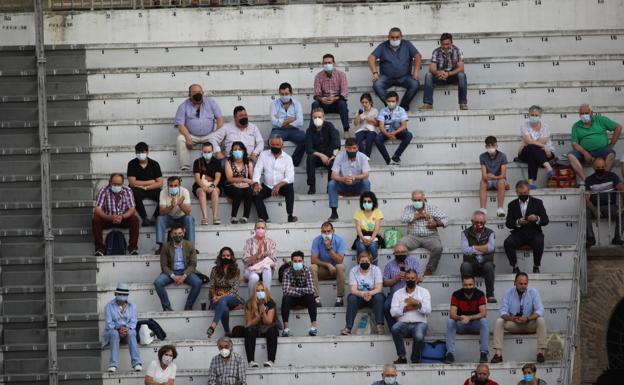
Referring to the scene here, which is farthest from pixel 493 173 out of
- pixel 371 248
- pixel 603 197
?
pixel 371 248

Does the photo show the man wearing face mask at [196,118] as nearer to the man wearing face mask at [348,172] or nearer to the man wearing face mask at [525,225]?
the man wearing face mask at [348,172]

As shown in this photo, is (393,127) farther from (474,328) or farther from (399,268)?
(474,328)

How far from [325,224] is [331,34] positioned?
264 inches

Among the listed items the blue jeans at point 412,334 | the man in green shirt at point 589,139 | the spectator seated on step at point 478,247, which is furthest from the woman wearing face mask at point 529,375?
the man in green shirt at point 589,139

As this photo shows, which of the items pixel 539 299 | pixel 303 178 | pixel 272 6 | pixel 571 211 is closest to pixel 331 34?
pixel 272 6

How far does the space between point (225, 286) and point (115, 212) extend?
2.35 metres

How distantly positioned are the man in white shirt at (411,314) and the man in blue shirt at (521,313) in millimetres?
1042

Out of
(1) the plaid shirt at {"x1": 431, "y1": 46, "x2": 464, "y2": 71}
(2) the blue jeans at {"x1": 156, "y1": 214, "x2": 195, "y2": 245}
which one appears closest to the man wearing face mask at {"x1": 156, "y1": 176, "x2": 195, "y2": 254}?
(2) the blue jeans at {"x1": 156, "y1": 214, "x2": 195, "y2": 245}

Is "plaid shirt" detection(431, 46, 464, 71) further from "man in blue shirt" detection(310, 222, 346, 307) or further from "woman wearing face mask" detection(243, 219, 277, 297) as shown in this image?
"woman wearing face mask" detection(243, 219, 277, 297)

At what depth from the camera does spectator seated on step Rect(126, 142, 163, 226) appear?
30.8 m

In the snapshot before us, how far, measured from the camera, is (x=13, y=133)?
32.9 metres

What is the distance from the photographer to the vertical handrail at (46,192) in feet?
96.5

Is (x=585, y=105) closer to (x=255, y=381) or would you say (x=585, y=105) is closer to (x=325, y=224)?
(x=325, y=224)

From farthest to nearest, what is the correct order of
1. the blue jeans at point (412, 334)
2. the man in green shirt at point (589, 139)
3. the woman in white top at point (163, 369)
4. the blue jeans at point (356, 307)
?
the man in green shirt at point (589, 139)
the blue jeans at point (356, 307)
the blue jeans at point (412, 334)
the woman in white top at point (163, 369)
